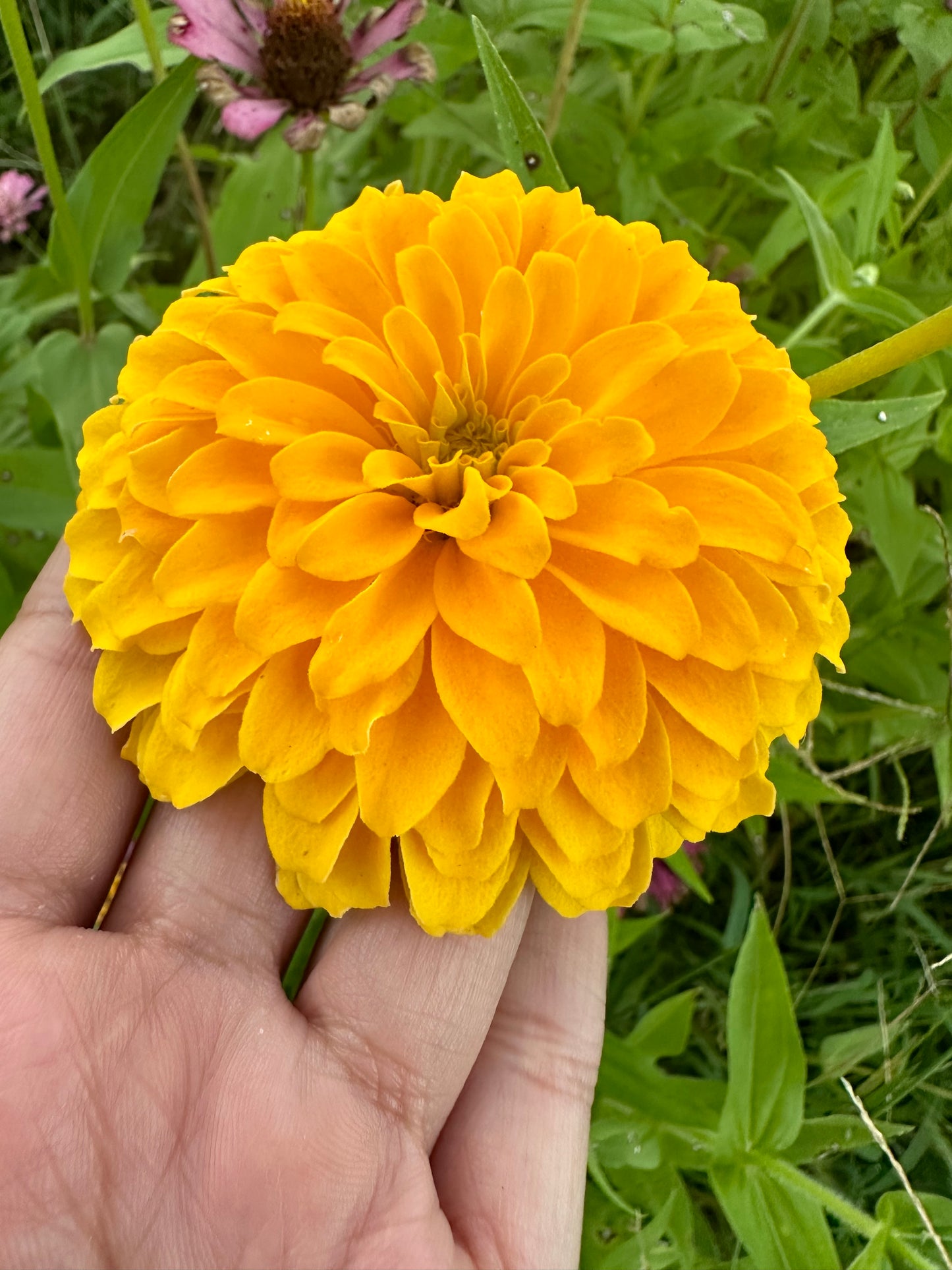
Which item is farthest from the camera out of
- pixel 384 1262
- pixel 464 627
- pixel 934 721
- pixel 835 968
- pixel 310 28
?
pixel 835 968

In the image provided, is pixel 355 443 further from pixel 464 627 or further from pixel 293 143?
pixel 293 143

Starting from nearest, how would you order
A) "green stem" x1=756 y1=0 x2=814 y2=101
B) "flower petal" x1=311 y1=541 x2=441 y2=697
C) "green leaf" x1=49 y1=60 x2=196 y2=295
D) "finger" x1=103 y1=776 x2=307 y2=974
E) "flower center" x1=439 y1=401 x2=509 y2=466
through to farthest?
"flower petal" x1=311 y1=541 x2=441 y2=697 → "flower center" x1=439 y1=401 x2=509 y2=466 → "finger" x1=103 y1=776 x2=307 y2=974 → "green leaf" x1=49 y1=60 x2=196 y2=295 → "green stem" x1=756 y1=0 x2=814 y2=101

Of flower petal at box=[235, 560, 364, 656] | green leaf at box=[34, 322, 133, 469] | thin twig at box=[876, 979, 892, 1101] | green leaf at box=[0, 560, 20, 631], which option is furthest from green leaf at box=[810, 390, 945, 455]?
green leaf at box=[0, 560, 20, 631]

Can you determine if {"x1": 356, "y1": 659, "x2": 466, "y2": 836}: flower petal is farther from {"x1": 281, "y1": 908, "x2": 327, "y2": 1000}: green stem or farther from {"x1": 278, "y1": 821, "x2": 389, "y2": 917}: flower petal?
{"x1": 281, "y1": 908, "x2": 327, "y2": 1000}: green stem

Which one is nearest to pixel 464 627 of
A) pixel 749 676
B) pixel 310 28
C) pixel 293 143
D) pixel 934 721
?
pixel 749 676

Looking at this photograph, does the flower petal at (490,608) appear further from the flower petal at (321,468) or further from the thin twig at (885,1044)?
the thin twig at (885,1044)

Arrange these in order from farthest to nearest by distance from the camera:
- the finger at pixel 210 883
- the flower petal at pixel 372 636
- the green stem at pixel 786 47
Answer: the green stem at pixel 786 47, the finger at pixel 210 883, the flower petal at pixel 372 636

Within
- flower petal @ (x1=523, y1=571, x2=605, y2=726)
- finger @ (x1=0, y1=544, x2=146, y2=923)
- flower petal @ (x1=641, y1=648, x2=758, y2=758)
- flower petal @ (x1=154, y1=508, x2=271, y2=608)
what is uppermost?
flower petal @ (x1=154, y1=508, x2=271, y2=608)

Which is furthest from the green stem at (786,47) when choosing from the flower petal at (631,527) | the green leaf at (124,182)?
the flower petal at (631,527)
